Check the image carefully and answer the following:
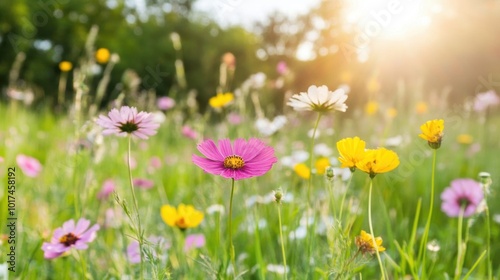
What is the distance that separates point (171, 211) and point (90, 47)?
0.96 meters

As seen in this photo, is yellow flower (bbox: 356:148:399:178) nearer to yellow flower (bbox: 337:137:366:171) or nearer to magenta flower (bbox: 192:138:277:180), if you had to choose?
yellow flower (bbox: 337:137:366:171)

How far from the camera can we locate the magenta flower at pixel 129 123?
2.48ft

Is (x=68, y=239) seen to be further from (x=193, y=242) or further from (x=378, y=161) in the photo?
(x=378, y=161)

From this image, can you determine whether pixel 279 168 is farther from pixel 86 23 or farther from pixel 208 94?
pixel 86 23

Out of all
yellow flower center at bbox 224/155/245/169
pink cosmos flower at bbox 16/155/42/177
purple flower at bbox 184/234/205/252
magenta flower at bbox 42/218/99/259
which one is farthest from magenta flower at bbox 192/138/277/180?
pink cosmos flower at bbox 16/155/42/177

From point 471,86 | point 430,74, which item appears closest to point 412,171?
point 430,74

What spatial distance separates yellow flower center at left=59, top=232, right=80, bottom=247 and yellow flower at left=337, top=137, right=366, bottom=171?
0.48 metres

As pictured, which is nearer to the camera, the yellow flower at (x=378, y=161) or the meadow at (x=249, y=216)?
the yellow flower at (x=378, y=161)

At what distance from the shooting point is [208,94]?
8812mm

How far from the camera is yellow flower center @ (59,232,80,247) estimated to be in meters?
0.92

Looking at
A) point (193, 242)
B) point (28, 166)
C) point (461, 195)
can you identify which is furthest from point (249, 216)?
point (28, 166)

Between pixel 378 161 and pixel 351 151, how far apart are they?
0.04 metres

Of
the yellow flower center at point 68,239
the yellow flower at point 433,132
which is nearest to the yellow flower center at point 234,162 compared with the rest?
the yellow flower at point 433,132

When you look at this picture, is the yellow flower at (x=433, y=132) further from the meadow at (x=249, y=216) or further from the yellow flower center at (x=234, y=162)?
the yellow flower center at (x=234, y=162)
